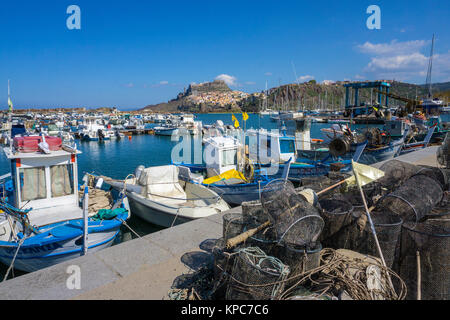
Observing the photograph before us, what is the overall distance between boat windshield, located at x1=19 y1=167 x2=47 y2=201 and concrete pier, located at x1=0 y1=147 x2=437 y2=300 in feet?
15.7

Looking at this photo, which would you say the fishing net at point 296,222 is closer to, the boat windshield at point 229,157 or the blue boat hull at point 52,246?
the blue boat hull at point 52,246

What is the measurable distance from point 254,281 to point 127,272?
5.90 feet

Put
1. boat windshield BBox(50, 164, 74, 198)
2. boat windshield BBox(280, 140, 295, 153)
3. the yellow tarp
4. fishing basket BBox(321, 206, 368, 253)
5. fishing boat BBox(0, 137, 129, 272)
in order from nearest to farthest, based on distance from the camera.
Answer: fishing basket BBox(321, 206, 368, 253) < fishing boat BBox(0, 137, 129, 272) < boat windshield BBox(50, 164, 74, 198) < the yellow tarp < boat windshield BBox(280, 140, 295, 153)

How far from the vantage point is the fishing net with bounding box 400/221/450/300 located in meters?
3.26

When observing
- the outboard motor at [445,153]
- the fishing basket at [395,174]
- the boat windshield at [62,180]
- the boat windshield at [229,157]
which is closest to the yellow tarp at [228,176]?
the boat windshield at [229,157]

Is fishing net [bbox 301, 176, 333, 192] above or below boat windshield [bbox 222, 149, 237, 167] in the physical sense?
above

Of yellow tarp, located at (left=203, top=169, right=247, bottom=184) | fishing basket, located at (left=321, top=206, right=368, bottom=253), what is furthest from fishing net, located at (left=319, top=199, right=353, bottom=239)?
yellow tarp, located at (left=203, top=169, right=247, bottom=184)

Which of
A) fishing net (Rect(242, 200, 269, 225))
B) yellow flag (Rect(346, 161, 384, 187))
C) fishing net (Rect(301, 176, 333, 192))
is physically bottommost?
fishing net (Rect(242, 200, 269, 225))

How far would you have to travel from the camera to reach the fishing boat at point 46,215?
6.91m

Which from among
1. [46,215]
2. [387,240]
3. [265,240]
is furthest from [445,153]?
[46,215]

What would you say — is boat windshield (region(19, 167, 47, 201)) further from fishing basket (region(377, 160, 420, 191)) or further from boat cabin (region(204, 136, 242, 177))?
fishing basket (region(377, 160, 420, 191))
